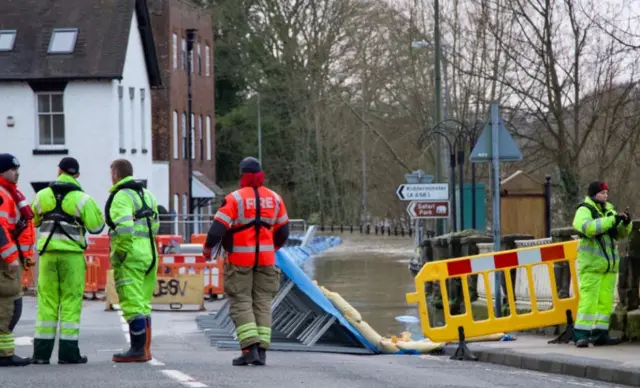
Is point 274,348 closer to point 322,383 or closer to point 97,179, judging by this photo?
point 322,383

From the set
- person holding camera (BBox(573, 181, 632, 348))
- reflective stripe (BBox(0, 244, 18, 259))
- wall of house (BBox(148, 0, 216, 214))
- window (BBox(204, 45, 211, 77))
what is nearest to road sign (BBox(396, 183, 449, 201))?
person holding camera (BBox(573, 181, 632, 348))

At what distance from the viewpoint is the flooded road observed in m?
23.4

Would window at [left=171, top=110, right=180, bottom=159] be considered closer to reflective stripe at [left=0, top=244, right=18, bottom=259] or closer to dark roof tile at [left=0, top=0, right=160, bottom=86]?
dark roof tile at [left=0, top=0, right=160, bottom=86]

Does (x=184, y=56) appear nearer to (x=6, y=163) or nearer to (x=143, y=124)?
(x=143, y=124)

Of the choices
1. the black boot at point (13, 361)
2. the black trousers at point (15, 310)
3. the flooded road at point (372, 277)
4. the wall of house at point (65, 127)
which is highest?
the wall of house at point (65, 127)

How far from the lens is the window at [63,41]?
45.8 metres

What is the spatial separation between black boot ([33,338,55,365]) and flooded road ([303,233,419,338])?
293 inches

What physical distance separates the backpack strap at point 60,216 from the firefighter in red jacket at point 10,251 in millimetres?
227

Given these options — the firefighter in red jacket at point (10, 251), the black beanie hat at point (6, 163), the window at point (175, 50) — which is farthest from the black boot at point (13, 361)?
the window at point (175, 50)

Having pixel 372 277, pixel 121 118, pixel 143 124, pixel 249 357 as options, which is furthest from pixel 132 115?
pixel 249 357

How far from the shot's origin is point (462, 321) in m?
15.3

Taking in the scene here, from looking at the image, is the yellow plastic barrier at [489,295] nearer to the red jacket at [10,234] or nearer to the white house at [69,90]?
the red jacket at [10,234]

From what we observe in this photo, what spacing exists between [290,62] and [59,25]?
89.4 ft

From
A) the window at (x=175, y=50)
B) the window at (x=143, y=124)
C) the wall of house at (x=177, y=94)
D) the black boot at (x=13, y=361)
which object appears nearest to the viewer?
the black boot at (x=13, y=361)
